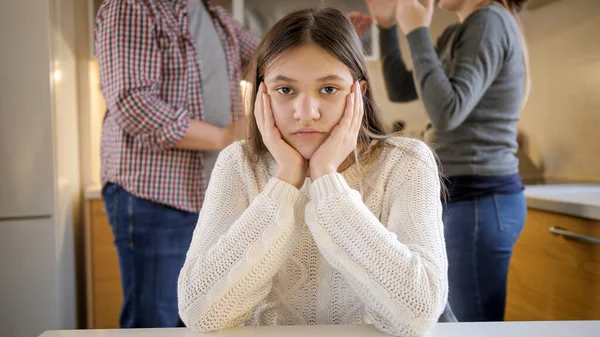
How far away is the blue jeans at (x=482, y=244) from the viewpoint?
1.33 metres

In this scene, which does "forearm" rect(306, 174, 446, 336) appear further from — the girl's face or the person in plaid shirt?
the person in plaid shirt

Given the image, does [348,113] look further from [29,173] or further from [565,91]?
[565,91]

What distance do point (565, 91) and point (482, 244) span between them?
4.17 ft

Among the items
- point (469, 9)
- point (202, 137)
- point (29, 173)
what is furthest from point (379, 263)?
point (29, 173)

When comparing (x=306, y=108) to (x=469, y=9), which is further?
(x=469, y=9)

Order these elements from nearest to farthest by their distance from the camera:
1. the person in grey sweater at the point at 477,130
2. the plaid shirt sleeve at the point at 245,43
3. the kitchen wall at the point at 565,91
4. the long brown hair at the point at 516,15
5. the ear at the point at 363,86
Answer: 1. the ear at the point at 363,86
2. the person in grey sweater at the point at 477,130
3. the long brown hair at the point at 516,15
4. the plaid shirt sleeve at the point at 245,43
5. the kitchen wall at the point at 565,91

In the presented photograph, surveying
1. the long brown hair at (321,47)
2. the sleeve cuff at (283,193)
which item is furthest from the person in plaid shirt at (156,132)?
the sleeve cuff at (283,193)

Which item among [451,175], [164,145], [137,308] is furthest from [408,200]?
[137,308]

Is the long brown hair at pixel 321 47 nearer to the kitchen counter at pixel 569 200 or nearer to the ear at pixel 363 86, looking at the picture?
the ear at pixel 363 86

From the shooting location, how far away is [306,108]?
935mm

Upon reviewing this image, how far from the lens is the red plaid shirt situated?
140cm

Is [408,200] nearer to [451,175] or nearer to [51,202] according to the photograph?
[451,175]

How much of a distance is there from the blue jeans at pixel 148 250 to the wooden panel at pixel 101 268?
84 centimetres

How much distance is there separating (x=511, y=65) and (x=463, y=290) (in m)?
0.53
